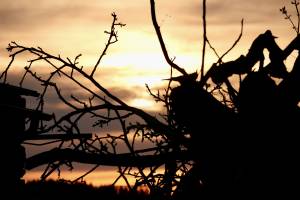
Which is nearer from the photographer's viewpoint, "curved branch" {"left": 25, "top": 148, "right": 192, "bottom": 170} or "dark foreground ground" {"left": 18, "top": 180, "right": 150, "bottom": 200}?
"curved branch" {"left": 25, "top": 148, "right": 192, "bottom": 170}

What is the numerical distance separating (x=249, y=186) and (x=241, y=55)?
91 centimetres

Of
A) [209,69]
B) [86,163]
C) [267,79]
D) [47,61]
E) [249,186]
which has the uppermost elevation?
[47,61]

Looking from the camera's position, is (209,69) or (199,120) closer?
(199,120)

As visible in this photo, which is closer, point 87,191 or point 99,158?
point 99,158

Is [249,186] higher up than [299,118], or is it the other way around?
[299,118]

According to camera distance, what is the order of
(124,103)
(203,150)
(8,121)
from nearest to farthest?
(203,150), (124,103), (8,121)

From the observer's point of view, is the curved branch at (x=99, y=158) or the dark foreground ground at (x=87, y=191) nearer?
the curved branch at (x=99, y=158)

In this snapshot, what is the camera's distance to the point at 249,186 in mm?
2748

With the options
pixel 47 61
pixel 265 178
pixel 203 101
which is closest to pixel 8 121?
pixel 47 61

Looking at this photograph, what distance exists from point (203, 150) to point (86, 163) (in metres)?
0.72

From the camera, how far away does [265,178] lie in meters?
2.74

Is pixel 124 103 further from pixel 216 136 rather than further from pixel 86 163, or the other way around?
pixel 216 136

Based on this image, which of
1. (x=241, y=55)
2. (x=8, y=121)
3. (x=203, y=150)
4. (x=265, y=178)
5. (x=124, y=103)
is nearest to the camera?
(x=265, y=178)

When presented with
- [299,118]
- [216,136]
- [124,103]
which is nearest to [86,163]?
[124,103]
